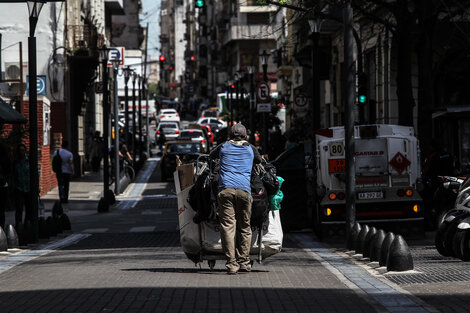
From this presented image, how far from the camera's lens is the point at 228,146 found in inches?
520

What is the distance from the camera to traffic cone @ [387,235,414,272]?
13.1 m

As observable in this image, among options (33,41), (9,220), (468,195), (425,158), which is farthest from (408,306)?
(9,220)

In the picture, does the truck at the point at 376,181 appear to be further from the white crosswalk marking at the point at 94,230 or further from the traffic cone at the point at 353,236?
the white crosswalk marking at the point at 94,230

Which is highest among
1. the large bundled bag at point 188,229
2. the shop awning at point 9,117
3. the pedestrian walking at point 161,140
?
the pedestrian walking at point 161,140

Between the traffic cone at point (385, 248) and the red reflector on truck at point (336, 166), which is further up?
the red reflector on truck at point (336, 166)

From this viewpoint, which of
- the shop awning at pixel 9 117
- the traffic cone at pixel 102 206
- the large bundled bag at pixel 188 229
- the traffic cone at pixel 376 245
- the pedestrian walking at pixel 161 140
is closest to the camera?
the large bundled bag at pixel 188 229

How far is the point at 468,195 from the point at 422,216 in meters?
5.19

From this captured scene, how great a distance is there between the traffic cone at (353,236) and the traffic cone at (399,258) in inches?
144

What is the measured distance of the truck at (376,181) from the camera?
19969 millimetres

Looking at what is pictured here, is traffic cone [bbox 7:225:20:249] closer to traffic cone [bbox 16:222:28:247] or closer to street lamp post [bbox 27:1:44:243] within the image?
traffic cone [bbox 16:222:28:247]

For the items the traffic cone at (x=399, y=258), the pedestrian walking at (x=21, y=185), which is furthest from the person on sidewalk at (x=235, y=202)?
the pedestrian walking at (x=21, y=185)

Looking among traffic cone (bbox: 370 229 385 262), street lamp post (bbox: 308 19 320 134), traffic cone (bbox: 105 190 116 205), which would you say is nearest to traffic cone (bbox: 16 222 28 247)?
traffic cone (bbox: 370 229 385 262)

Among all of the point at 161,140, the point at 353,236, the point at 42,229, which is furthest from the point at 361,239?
the point at 161,140

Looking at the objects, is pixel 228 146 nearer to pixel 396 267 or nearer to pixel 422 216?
pixel 396 267
